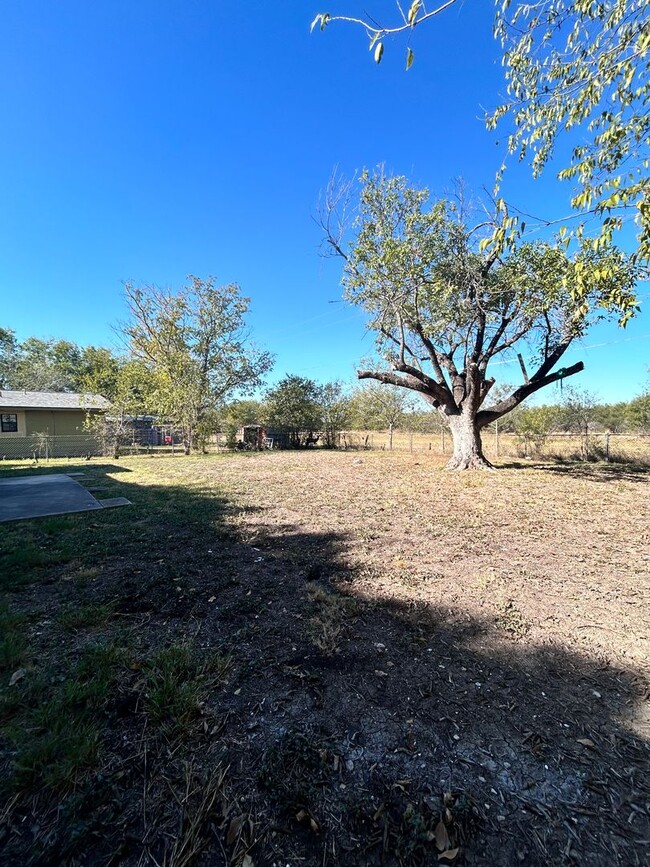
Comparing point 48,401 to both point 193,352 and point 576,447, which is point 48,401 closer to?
point 193,352

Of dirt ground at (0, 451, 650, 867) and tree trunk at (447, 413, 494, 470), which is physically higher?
tree trunk at (447, 413, 494, 470)

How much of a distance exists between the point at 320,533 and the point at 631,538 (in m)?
3.75

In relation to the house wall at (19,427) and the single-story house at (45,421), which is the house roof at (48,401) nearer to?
the single-story house at (45,421)

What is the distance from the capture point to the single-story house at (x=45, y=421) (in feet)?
52.9

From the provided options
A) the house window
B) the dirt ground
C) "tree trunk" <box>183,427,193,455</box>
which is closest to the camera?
the dirt ground

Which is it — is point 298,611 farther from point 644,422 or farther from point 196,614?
point 644,422

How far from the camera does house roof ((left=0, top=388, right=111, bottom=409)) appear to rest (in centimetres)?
1655

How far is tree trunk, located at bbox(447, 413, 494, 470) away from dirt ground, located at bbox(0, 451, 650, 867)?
249 inches

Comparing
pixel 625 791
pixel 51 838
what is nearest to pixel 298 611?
pixel 51 838

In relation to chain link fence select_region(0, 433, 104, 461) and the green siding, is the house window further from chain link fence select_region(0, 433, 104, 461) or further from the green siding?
chain link fence select_region(0, 433, 104, 461)

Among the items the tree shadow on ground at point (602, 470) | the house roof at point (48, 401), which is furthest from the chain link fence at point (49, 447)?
the tree shadow on ground at point (602, 470)

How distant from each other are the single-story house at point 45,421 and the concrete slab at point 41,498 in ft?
27.8

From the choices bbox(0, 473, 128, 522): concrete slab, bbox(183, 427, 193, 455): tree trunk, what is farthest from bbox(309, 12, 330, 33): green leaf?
bbox(183, 427, 193, 455): tree trunk

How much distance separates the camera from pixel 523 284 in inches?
317
